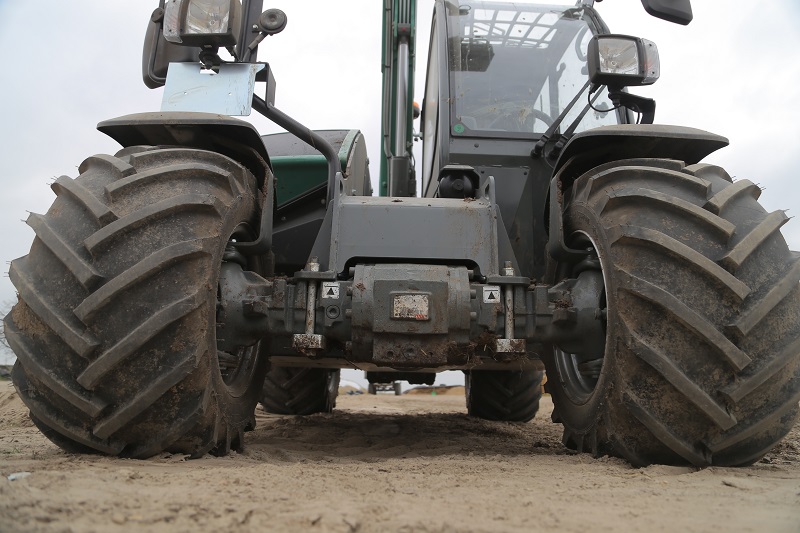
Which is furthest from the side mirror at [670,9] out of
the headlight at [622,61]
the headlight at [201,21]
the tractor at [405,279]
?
the headlight at [201,21]

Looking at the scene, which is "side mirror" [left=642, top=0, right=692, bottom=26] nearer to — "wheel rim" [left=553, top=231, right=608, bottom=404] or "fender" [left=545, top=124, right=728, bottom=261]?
"fender" [left=545, top=124, right=728, bottom=261]

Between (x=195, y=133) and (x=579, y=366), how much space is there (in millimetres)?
2048

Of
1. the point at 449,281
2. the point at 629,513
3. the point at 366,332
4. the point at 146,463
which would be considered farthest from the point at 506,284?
the point at 146,463

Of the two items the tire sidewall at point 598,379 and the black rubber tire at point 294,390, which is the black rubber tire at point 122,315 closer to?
the tire sidewall at point 598,379

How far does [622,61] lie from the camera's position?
3.05 meters

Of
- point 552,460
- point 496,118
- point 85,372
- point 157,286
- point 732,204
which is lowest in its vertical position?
point 552,460

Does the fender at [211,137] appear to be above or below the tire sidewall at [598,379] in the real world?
above

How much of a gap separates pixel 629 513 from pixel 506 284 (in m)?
1.15

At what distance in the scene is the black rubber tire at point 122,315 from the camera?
2172 millimetres

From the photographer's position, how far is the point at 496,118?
3.96 m

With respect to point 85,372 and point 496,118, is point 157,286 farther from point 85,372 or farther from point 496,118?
point 496,118

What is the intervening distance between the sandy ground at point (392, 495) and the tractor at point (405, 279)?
180 millimetres

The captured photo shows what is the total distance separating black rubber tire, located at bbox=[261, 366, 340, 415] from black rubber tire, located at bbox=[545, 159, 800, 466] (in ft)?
10.2

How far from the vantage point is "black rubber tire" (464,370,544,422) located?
5.39 meters
